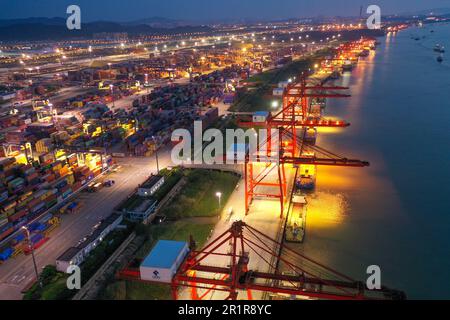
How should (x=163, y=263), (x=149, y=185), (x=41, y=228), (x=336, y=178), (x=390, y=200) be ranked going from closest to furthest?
(x=163, y=263), (x=41, y=228), (x=149, y=185), (x=390, y=200), (x=336, y=178)

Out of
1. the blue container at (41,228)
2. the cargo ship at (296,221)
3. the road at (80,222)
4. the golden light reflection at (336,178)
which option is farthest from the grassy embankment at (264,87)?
the blue container at (41,228)

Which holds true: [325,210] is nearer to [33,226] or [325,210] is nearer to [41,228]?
[41,228]

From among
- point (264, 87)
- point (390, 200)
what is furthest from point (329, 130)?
point (264, 87)

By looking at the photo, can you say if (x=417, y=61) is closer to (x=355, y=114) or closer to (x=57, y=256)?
(x=355, y=114)

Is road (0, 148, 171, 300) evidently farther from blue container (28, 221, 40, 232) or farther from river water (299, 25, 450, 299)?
river water (299, 25, 450, 299)

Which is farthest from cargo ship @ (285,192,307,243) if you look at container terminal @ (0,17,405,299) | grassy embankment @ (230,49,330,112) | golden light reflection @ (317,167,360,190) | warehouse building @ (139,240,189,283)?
grassy embankment @ (230,49,330,112)

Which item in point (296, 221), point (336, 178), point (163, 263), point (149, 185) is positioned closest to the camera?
point (163, 263)

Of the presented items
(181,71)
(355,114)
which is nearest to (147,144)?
(355,114)

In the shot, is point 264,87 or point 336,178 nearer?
point 336,178
